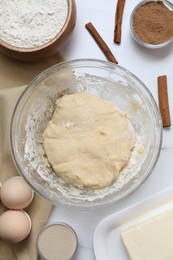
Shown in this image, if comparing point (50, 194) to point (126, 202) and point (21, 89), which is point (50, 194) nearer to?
point (126, 202)

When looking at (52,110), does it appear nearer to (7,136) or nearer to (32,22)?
(7,136)

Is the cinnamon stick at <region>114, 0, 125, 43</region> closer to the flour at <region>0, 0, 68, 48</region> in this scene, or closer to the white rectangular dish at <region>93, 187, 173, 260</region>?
the flour at <region>0, 0, 68, 48</region>

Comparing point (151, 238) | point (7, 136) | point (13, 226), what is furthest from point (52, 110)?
point (151, 238)

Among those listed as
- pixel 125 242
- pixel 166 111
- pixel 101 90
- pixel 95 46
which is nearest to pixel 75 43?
pixel 95 46

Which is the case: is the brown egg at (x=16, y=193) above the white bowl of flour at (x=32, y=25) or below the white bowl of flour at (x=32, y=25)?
below

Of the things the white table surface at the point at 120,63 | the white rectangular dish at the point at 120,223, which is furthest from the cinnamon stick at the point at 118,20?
the white rectangular dish at the point at 120,223

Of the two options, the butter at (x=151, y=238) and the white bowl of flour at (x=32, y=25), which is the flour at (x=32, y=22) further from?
the butter at (x=151, y=238)

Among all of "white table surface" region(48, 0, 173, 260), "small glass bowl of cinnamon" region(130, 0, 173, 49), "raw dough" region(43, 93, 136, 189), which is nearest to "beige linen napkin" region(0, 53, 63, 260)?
"white table surface" region(48, 0, 173, 260)
